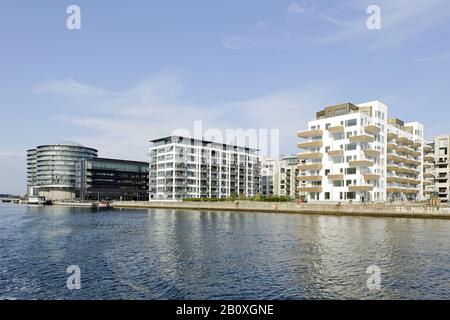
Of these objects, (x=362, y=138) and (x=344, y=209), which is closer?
(x=344, y=209)

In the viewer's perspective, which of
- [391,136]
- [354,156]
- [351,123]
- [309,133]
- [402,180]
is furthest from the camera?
[402,180]

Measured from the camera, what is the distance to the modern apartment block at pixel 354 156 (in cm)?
12256

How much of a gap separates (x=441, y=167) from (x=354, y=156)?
9556cm

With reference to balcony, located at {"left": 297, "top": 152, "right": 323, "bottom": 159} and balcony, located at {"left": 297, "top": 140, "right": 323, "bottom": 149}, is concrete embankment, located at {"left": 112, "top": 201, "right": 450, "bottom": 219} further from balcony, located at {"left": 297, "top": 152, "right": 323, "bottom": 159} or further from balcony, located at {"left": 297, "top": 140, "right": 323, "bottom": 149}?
balcony, located at {"left": 297, "top": 140, "right": 323, "bottom": 149}

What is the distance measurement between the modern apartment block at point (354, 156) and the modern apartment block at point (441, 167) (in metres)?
52.6

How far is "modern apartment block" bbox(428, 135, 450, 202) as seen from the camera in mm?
186625

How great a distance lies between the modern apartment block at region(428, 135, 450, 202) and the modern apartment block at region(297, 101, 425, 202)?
52.6 meters

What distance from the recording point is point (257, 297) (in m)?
26.1

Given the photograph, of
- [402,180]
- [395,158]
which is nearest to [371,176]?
[395,158]

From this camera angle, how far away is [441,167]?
19038 cm

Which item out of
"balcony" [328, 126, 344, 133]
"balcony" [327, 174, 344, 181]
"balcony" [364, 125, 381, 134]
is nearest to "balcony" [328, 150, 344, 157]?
"balcony" [327, 174, 344, 181]

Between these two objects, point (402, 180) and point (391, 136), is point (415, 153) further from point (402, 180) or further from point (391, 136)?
point (391, 136)
